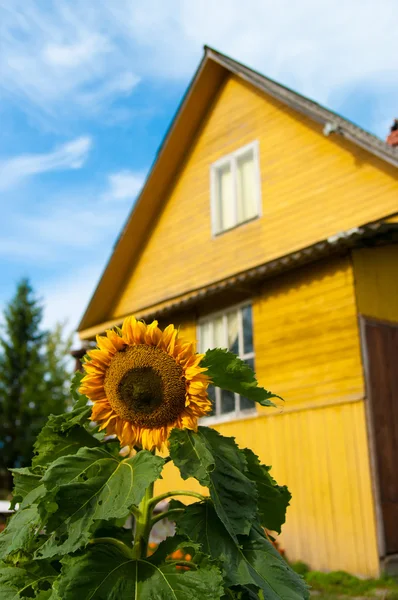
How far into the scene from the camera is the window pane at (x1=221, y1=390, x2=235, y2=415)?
10508 mm

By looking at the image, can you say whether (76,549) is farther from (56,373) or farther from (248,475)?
(56,373)

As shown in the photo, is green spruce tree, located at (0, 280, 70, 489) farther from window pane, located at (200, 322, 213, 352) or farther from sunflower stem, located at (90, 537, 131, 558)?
sunflower stem, located at (90, 537, 131, 558)

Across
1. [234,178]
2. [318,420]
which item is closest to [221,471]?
[318,420]

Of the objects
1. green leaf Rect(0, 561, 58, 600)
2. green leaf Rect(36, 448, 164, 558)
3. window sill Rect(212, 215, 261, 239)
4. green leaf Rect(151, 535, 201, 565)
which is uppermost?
window sill Rect(212, 215, 261, 239)

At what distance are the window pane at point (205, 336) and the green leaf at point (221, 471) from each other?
30.5 feet

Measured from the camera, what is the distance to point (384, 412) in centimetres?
854

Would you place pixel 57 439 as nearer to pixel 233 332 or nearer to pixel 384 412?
pixel 384 412

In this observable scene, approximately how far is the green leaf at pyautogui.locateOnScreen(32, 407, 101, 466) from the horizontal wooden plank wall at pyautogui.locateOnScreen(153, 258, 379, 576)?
6812mm

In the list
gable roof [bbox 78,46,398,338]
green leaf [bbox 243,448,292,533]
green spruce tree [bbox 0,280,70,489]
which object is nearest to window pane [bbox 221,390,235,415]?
gable roof [bbox 78,46,398,338]

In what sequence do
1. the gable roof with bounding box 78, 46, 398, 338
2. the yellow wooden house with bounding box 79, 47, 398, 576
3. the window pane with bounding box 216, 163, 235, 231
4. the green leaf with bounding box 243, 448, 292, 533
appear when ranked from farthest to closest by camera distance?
1. the gable roof with bounding box 78, 46, 398, 338
2. the window pane with bounding box 216, 163, 235, 231
3. the yellow wooden house with bounding box 79, 47, 398, 576
4. the green leaf with bounding box 243, 448, 292, 533

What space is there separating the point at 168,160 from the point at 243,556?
11.9 m

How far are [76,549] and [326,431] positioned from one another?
745 centimetres

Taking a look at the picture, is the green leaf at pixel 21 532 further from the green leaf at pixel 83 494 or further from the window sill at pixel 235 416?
the window sill at pixel 235 416

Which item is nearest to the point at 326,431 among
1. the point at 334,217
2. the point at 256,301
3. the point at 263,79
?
the point at 256,301
